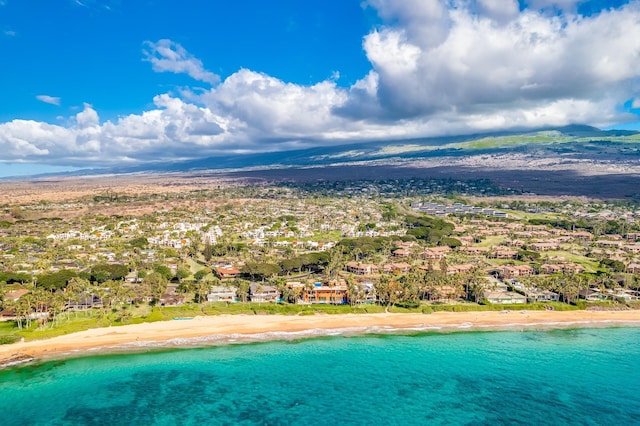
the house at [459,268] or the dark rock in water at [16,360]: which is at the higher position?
the house at [459,268]

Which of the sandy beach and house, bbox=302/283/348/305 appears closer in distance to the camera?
the sandy beach

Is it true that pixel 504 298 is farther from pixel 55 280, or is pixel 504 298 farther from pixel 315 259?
pixel 55 280

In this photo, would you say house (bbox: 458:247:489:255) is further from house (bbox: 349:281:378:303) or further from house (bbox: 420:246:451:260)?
house (bbox: 349:281:378:303)

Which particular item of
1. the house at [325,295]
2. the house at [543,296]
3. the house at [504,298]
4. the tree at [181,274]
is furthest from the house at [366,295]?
the tree at [181,274]

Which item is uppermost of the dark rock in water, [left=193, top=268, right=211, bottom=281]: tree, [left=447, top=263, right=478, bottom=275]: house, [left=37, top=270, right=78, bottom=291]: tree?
[left=37, top=270, right=78, bottom=291]: tree

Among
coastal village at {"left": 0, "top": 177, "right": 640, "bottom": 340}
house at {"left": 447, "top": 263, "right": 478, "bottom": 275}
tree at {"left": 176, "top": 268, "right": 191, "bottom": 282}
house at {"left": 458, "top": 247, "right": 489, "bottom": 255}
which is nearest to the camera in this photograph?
coastal village at {"left": 0, "top": 177, "right": 640, "bottom": 340}

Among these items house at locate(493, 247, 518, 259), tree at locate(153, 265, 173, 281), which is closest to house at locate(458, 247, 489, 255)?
house at locate(493, 247, 518, 259)

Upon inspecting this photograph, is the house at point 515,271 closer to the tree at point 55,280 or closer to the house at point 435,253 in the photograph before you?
the house at point 435,253

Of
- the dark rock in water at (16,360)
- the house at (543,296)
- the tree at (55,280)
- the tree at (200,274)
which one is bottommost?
the house at (543,296)

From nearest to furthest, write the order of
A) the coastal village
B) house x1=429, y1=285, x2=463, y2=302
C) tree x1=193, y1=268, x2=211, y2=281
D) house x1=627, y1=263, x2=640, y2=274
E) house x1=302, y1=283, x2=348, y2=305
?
1. the coastal village
2. house x1=302, y1=283, x2=348, y2=305
3. house x1=429, y1=285, x2=463, y2=302
4. tree x1=193, y1=268, x2=211, y2=281
5. house x1=627, y1=263, x2=640, y2=274
